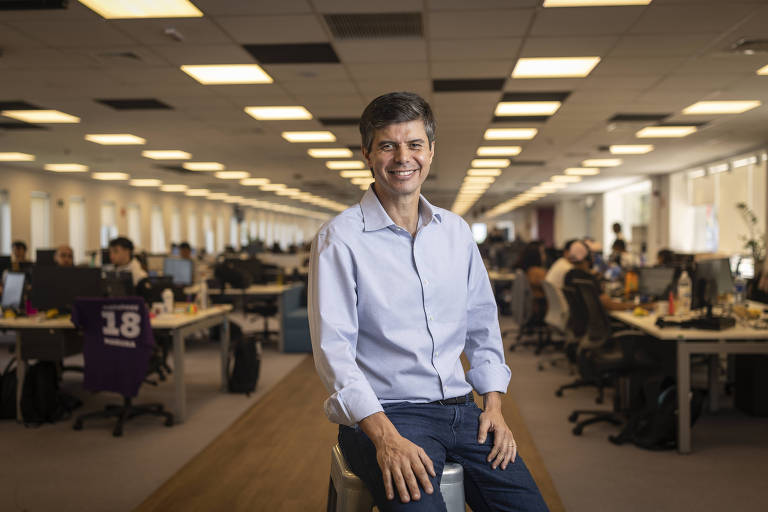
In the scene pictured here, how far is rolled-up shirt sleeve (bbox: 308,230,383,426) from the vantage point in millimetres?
1477

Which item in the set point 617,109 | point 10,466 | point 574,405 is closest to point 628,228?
point 617,109

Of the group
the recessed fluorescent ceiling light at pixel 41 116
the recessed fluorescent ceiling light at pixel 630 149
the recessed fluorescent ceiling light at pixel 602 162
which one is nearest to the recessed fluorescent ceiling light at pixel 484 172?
the recessed fluorescent ceiling light at pixel 602 162

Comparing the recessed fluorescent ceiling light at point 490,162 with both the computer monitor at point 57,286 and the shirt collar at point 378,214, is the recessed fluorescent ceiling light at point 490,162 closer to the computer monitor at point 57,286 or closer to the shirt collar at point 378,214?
the computer monitor at point 57,286

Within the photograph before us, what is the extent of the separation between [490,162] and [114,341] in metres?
10.4

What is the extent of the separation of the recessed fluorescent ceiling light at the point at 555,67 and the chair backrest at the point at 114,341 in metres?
4.07

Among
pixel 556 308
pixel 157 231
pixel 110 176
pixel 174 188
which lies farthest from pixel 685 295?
pixel 157 231

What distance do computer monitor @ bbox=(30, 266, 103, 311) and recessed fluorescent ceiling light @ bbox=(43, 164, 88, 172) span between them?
9.10 meters

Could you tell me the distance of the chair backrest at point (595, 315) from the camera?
4.46 meters

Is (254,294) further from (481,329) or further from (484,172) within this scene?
(484,172)

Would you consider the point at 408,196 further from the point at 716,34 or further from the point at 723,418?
the point at 716,34

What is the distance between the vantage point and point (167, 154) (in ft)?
38.2

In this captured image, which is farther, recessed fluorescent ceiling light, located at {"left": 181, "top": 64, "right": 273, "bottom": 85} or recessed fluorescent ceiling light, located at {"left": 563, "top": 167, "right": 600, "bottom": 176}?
recessed fluorescent ceiling light, located at {"left": 563, "top": 167, "right": 600, "bottom": 176}

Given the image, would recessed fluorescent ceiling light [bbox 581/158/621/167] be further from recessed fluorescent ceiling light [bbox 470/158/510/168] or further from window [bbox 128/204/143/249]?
window [bbox 128/204/143/249]

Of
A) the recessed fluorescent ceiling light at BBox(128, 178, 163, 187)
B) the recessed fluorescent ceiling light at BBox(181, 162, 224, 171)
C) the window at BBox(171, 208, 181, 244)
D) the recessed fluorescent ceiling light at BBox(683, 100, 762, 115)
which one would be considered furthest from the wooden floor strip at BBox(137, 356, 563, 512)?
the window at BBox(171, 208, 181, 244)
